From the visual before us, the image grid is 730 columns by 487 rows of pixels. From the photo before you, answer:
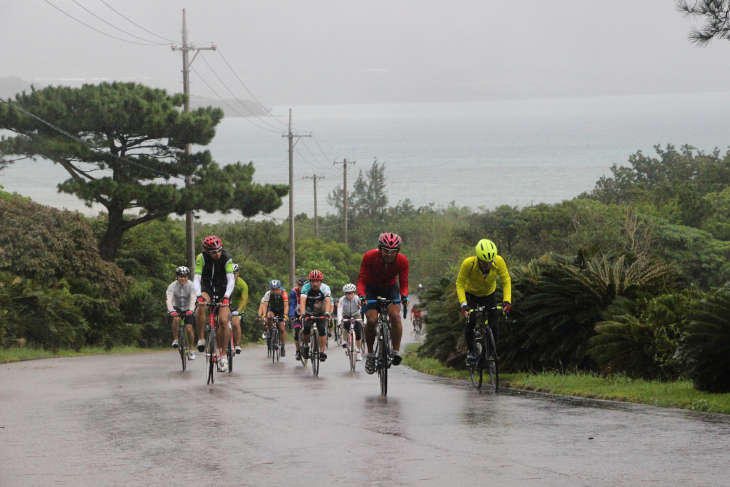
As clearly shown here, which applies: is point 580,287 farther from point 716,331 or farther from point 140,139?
point 140,139

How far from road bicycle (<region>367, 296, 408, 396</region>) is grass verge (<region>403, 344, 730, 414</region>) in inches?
87.5

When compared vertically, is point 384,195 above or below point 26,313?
above

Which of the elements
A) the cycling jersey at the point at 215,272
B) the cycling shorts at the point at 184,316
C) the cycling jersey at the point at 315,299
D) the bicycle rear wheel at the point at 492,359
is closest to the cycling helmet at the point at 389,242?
the bicycle rear wheel at the point at 492,359

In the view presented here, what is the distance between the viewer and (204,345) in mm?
15219

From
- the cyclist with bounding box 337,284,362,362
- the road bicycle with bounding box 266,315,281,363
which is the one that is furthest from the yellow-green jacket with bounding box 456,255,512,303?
the road bicycle with bounding box 266,315,281,363

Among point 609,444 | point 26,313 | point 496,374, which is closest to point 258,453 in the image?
point 609,444

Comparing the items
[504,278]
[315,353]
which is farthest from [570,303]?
[315,353]

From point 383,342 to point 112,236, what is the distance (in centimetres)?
3384

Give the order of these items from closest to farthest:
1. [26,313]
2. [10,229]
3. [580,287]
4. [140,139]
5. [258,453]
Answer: [258,453] → [580,287] → [26,313] → [10,229] → [140,139]

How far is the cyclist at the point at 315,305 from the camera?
18484 millimetres

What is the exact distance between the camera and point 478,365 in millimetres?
13336

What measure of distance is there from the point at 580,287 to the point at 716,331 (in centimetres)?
361

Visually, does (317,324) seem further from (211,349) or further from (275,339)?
(211,349)

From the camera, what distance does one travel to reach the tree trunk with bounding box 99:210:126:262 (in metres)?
43.7
